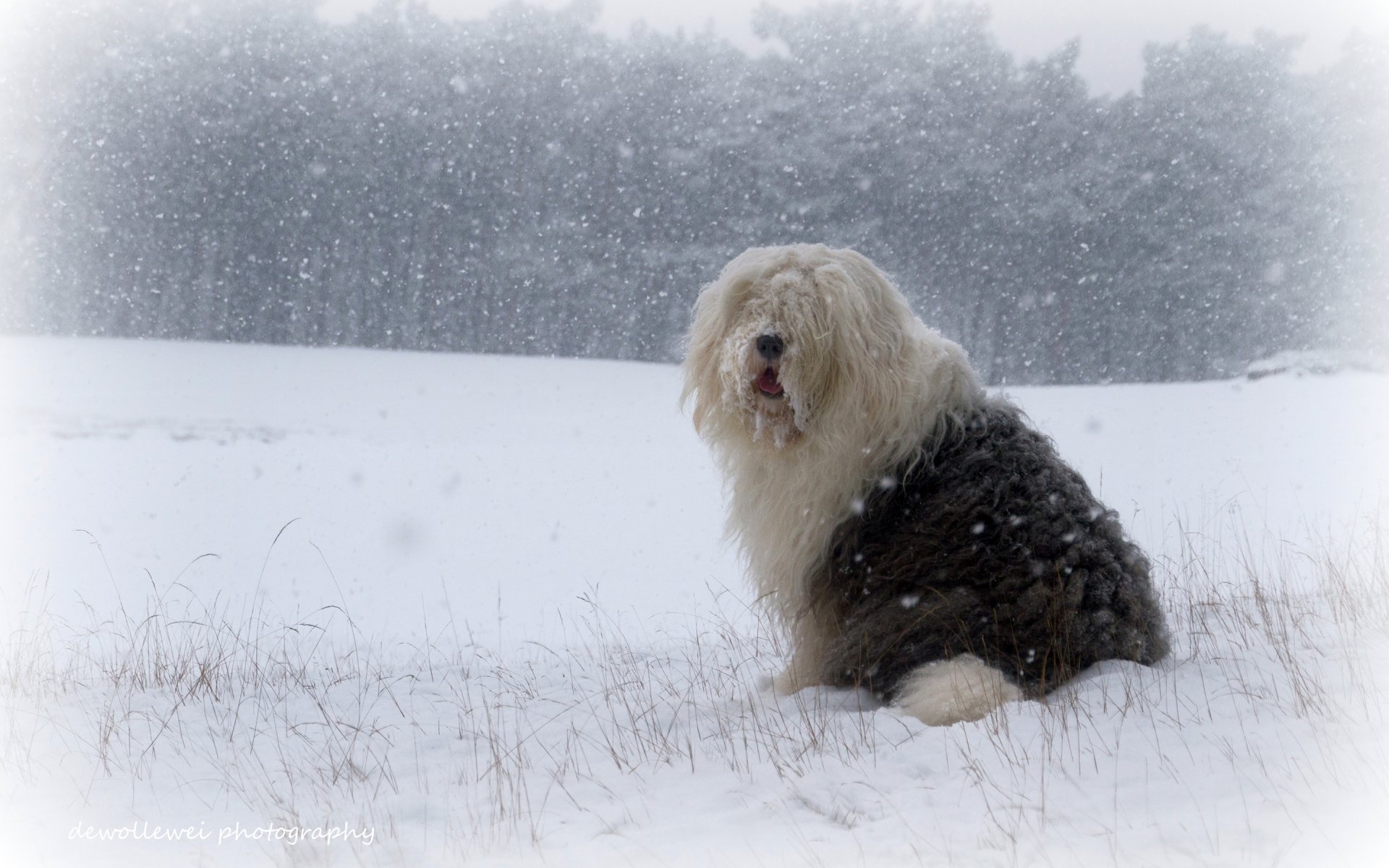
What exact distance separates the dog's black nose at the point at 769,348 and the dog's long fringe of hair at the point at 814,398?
0.04m

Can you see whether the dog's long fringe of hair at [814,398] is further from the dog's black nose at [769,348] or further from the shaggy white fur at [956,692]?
the shaggy white fur at [956,692]

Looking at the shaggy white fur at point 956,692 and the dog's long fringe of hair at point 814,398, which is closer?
the shaggy white fur at point 956,692

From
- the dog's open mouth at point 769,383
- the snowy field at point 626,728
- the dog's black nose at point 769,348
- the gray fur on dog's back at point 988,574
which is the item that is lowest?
the snowy field at point 626,728

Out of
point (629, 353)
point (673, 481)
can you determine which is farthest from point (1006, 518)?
point (629, 353)

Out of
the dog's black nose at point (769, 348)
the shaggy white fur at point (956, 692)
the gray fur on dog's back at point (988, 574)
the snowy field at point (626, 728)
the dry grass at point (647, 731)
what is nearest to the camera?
the snowy field at point (626, 728)

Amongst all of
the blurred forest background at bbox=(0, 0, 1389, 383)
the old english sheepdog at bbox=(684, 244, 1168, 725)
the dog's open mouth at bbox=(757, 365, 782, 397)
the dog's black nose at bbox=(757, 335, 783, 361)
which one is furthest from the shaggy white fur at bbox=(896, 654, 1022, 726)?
the blurred forest background at bbox=(0, 0, 1389, 383)

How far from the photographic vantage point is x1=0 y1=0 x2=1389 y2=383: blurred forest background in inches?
851

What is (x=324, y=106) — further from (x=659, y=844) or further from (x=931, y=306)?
(x=659, y=844)

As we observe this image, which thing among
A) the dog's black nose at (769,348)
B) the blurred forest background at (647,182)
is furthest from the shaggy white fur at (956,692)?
the blurred forest background at (647,182)

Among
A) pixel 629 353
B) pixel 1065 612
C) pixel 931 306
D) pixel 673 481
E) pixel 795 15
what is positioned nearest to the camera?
pixel 1065 612

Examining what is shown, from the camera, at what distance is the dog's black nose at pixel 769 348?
146 inches

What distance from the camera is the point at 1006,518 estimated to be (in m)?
3.47

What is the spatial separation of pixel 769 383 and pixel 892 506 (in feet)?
2.15

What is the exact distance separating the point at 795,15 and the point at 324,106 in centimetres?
1174
